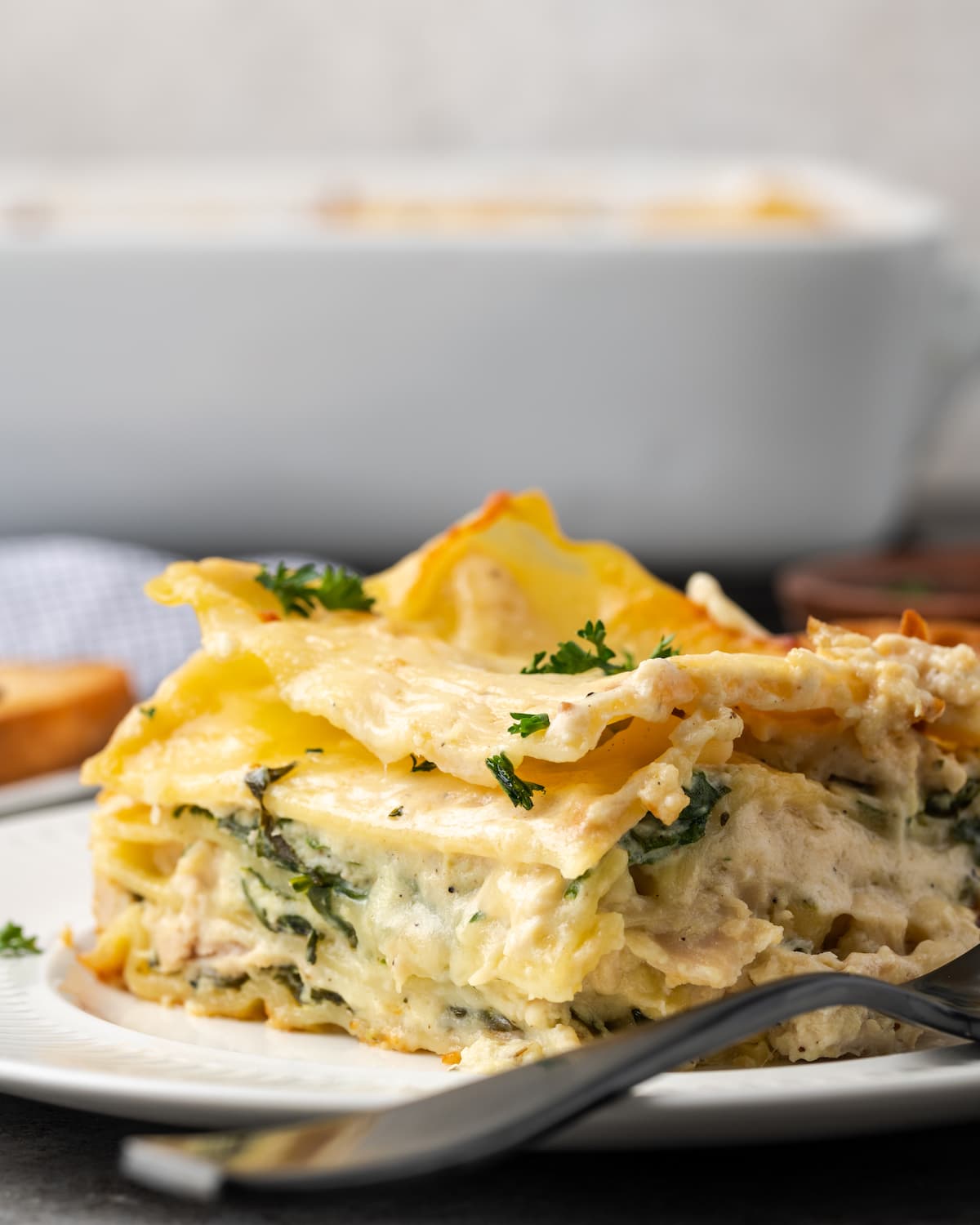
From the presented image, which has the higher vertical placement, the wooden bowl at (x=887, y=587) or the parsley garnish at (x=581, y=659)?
the parsley garnish at (x=581, y=659)

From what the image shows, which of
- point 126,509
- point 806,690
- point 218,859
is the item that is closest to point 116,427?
point 126,509

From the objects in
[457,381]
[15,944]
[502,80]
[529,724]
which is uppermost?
[529,724]

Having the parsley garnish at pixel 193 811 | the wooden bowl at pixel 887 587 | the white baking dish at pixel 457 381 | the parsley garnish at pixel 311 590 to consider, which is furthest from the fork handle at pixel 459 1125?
the white baking dish at pixel 457 381

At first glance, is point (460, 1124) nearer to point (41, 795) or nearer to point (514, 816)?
point (514, 816)

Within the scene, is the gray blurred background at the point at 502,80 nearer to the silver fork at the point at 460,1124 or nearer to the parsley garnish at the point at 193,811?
the parsley garnish at the point at 193,811

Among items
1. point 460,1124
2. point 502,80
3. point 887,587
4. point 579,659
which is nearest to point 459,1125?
point 460,1124

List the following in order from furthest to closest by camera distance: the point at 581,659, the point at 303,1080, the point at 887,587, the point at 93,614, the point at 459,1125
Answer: the point at 93,614, the point at 887,587, the point at 581,659, the point at 303,1080, the point at 459,1125

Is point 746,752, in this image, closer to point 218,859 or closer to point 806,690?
point 806,690
